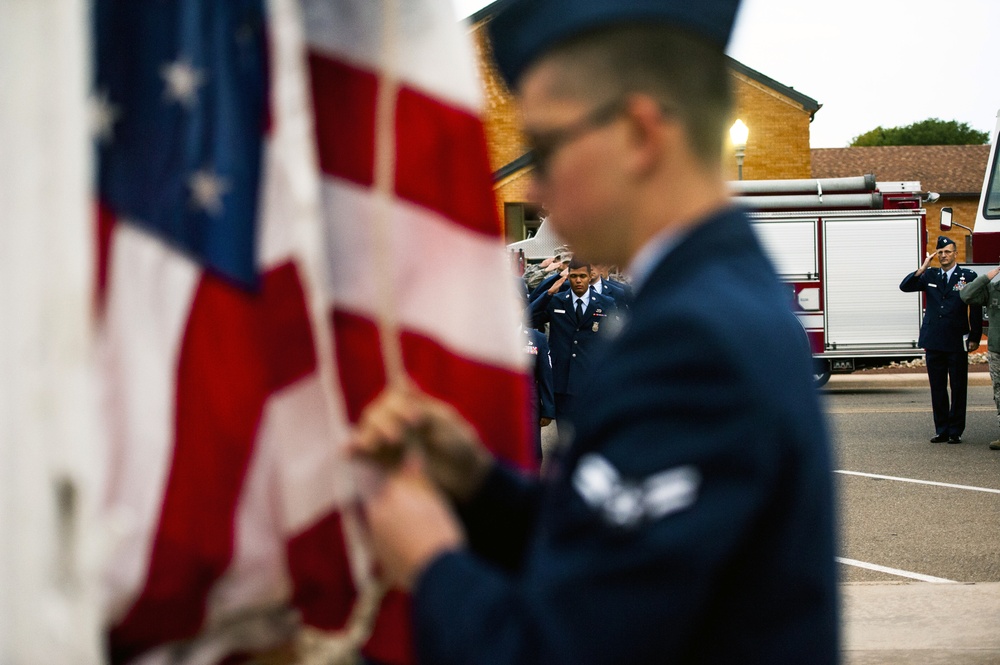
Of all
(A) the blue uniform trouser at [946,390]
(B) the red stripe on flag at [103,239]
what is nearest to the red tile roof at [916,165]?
(A) the blue uniform trouser at [946,390]

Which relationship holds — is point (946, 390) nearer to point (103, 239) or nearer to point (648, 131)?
point (648, 131)

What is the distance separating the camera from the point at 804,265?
53.3ft

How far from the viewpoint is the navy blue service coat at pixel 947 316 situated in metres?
10.4

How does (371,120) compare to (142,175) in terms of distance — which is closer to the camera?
(142,175)

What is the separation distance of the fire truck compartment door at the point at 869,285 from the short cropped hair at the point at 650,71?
51.6 feet

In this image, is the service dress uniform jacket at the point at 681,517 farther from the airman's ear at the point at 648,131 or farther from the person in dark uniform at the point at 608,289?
the person in dark uniform at the point at 608,289

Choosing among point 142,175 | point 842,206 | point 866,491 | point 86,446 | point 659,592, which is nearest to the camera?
point 659,592

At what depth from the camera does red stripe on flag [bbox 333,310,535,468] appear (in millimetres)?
1320

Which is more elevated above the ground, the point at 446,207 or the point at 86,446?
the point at 446,207

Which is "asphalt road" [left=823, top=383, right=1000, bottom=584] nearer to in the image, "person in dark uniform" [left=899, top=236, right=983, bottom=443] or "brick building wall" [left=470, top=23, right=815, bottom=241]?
"person in dark uniform" [left=899, top=236, right=983, bottom=443]

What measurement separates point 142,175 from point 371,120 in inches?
11.7

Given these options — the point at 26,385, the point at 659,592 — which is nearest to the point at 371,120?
the point at 26,385

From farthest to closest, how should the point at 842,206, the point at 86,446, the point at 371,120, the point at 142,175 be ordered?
the point at 842,206 < the point at 371,120 < the point at 142,175 < the point at 86,446

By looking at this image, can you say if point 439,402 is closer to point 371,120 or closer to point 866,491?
point 371,120
